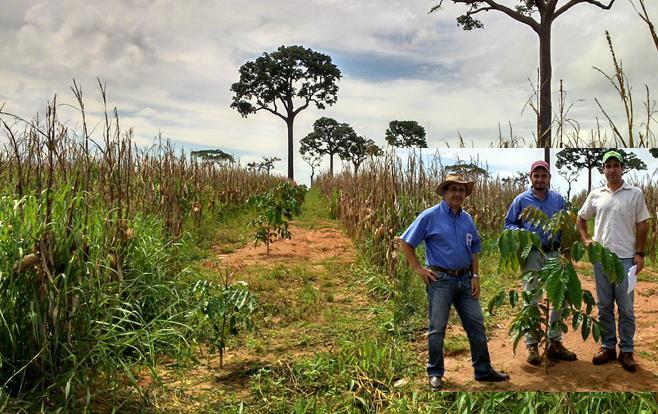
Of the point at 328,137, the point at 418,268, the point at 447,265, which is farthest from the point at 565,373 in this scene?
the point at 328,137

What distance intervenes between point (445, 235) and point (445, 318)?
1.31ft

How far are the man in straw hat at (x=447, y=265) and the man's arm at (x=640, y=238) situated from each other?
68 centimetres

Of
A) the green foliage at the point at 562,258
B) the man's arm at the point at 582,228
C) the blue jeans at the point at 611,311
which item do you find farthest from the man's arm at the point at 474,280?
the blue jeans at the point at 611,311

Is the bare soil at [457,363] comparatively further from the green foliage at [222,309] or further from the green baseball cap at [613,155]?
the green baseball cap at [613,155]

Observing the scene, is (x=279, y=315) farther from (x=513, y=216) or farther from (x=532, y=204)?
(x=532, y=204)

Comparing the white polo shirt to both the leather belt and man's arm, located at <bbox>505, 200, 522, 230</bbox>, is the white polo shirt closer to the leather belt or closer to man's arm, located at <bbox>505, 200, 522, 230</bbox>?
man's arm, located at <bbox>505, 200, 522, 230</bbox>

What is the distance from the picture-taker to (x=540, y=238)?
241 centimetres

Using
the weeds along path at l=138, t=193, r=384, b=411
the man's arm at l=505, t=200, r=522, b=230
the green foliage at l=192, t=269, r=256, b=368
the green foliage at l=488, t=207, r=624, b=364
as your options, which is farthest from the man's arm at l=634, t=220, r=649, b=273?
the green foliage at l=192, t=269, r=256, b=368

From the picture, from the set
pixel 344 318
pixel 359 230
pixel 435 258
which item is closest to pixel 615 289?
pixel 435 258

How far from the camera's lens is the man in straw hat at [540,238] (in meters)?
2.27

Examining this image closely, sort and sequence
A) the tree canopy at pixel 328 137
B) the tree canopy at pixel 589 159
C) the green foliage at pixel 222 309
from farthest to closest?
the tree canopy at pixel 328 137 → the green foliage at pixel 222 309 → the tree canopy at pixel 589 159

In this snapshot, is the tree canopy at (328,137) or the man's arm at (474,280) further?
the tree canopy at (328,137)

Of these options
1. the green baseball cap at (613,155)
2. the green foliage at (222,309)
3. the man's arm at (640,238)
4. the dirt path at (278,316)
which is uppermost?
the green baseball cap at (613,155)

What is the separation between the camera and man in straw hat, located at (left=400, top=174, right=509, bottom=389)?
2387 millimetres
